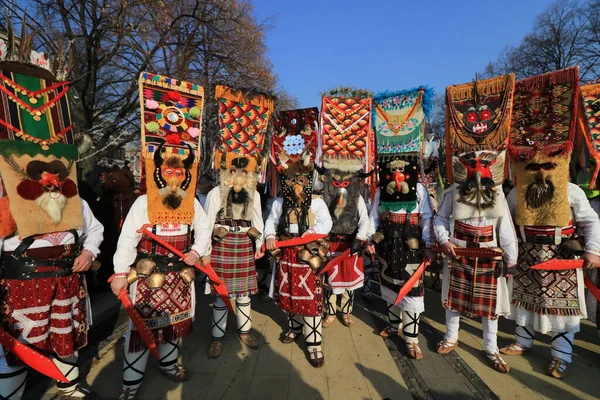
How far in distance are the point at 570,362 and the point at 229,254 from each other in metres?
3.96

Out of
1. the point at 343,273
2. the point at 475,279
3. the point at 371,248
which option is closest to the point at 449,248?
the point at 475,279

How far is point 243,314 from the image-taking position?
12.3 feet

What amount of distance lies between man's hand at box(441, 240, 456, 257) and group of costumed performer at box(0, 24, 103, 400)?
11.8 feet

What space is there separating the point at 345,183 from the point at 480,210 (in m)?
1.54

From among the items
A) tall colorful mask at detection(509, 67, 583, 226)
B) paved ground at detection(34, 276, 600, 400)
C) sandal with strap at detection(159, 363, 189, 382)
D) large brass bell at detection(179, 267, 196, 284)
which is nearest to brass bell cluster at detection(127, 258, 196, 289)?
large brass bell at detection(179, 267, 196, 284)

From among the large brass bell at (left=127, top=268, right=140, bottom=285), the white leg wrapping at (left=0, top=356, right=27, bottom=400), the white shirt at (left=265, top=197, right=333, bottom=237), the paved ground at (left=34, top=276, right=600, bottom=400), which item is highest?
the white shirt at (left=265, top=197, right=333, bottom=237)

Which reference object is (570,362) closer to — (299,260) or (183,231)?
(299,260)

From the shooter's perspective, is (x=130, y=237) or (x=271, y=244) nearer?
(x=130, y=237)

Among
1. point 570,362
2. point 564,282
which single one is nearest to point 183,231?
point 564,282

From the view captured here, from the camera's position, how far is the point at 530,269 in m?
3.25

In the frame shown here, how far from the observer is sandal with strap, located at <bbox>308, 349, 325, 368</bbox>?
3.25m

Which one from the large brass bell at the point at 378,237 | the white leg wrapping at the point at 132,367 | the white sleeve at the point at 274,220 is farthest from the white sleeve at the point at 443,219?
the white leg wrapping at the point at 132,367

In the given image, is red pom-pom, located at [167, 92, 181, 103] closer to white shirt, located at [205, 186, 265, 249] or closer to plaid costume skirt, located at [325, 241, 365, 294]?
white shirt, located at [205, 186, 265, 249]

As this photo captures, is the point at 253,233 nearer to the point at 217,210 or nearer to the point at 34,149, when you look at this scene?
the point at 217,210
